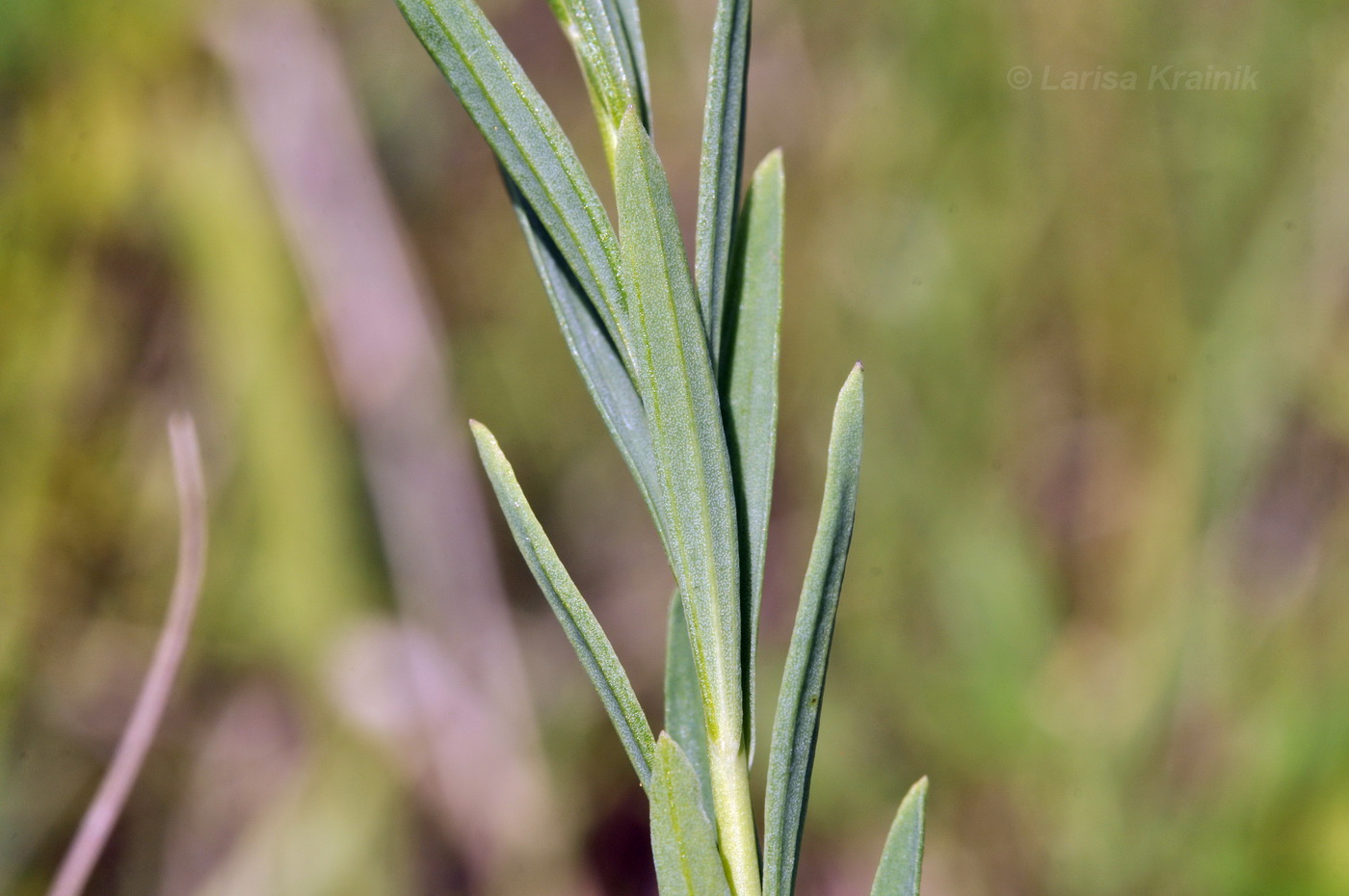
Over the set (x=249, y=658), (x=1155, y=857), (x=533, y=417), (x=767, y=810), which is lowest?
(x=1155, y=857)

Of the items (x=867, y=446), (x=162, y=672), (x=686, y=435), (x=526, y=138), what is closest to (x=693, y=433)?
(x=686, y=435)

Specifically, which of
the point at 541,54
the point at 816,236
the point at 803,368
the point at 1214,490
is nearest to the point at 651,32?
the point at 541,54

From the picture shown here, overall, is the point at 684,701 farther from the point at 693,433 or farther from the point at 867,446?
the point at 867,446

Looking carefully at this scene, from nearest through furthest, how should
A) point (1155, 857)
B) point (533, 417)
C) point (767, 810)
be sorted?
point (767, 810)
point (1155, 857)
point (533, 417)

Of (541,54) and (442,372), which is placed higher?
(541,54)

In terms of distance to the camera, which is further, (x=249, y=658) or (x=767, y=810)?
(x=249, y=658)

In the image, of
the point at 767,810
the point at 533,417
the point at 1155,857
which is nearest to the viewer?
the point at 767,810

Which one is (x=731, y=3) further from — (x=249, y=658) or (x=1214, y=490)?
(x=1214, y=490)

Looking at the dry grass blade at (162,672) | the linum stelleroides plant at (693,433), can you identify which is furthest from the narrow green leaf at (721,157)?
the dry grass blade at (162,672)
